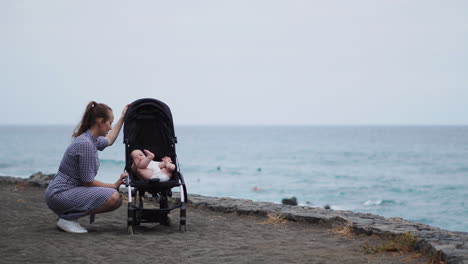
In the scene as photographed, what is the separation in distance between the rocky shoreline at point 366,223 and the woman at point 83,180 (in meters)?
2.76

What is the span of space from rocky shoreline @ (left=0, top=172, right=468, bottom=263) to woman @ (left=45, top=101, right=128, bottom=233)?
276 centimetres

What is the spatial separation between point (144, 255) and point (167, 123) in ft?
7.78

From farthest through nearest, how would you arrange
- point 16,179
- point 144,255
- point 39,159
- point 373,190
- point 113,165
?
point 39,159 → point 113,165 → point 373,190 → point 16,179 → point 144,255

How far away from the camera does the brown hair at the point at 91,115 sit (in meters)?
7.14

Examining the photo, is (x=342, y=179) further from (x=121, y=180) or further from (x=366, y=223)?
(x=121, y=180)

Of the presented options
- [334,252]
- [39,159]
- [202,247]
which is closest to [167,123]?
[202,247]

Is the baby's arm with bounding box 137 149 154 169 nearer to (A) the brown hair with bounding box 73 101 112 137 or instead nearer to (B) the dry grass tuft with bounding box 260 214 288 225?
(A) the brown hair with bounding box 73 101 112 137

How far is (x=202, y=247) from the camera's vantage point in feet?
21.7

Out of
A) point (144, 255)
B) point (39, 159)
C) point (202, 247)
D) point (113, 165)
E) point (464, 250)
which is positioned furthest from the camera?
point (39, 159)

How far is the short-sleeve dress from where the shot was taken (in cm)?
700

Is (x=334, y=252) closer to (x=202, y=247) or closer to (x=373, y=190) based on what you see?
(x=202, y=247)

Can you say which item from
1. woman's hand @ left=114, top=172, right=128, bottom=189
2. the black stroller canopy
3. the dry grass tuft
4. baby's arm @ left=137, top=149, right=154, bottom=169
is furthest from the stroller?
the dry grass tuft

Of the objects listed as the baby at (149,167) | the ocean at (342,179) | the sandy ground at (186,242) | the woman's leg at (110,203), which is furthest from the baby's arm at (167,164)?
the ocean at (342,179)

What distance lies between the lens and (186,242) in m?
6.89
